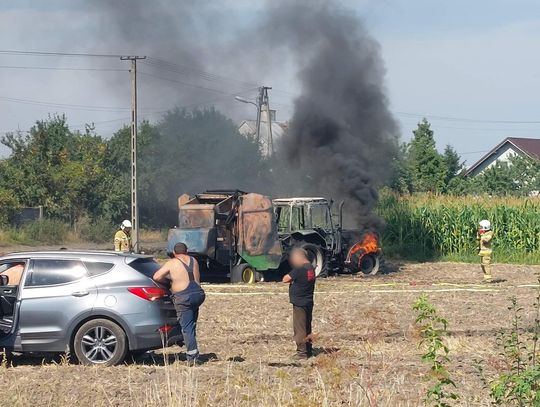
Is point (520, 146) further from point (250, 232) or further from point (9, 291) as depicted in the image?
point (9, 291)

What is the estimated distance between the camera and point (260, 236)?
26.0 m

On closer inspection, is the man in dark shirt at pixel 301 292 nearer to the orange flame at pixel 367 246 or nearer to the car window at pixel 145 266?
the car window at pixel 145 266

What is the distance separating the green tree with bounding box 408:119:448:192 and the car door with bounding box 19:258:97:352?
149ft

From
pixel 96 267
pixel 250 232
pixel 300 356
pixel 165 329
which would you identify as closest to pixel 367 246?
pixel 250 232

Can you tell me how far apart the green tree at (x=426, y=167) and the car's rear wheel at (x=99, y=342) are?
45.3 meters

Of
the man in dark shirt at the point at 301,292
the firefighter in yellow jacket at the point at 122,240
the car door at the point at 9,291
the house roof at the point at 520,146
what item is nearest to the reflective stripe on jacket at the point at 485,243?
the firefighter in yellow jacket at the point at 122,240

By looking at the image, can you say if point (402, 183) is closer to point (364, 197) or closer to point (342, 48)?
point (342, 48)

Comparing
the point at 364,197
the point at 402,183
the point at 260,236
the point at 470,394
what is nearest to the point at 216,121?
the point at 402,183

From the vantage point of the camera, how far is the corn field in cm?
3691

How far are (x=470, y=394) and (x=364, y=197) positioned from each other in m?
22.1

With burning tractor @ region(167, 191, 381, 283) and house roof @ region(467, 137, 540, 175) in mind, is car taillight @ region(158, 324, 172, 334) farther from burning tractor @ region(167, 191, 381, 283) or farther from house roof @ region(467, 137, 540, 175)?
house roof @ region(467, 137, 540, 175)

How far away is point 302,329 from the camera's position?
13719 mm

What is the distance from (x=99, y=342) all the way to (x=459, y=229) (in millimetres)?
26591

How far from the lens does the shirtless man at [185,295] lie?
1277cm
